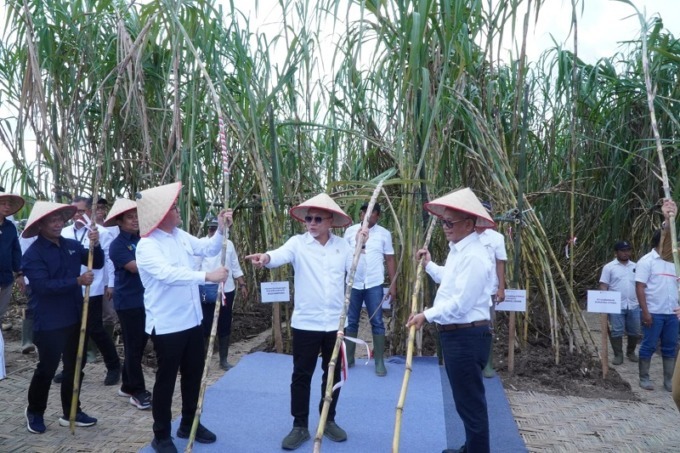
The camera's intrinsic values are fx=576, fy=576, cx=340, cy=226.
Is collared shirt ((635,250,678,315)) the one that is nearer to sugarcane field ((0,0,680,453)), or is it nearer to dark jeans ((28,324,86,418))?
sugarcane field ((0,0,680,453))

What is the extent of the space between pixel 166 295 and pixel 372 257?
197 centimetres

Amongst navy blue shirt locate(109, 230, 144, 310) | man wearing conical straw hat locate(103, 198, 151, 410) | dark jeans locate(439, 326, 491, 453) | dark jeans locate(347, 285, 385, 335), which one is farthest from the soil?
dark jeans locate(439, 326, 491, 453)

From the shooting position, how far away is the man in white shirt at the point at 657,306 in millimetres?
3994

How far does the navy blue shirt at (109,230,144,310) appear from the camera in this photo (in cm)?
313

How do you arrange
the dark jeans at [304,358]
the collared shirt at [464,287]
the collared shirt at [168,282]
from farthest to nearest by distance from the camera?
the dark jeans at [304,358] → the collared shirt at [168,282] → the collared shirt at [464,287]

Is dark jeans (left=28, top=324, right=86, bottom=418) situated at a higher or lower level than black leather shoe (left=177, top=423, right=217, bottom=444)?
higher

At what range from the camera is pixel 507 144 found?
15.2 ft

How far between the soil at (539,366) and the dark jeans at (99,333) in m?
0.52

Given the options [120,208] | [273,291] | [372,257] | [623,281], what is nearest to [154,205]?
[120,208]

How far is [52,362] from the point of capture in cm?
280

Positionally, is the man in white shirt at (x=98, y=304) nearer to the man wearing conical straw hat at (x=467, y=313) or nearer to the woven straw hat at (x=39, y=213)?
the woven straw hat at (x=39, y=213)

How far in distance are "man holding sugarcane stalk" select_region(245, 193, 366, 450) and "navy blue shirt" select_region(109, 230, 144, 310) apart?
90 cm

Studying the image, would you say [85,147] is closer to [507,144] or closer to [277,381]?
[277,381]

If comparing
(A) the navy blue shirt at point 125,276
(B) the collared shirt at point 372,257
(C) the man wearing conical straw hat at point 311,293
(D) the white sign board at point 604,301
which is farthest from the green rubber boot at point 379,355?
(A) the navy blue shirt at point 125,276
